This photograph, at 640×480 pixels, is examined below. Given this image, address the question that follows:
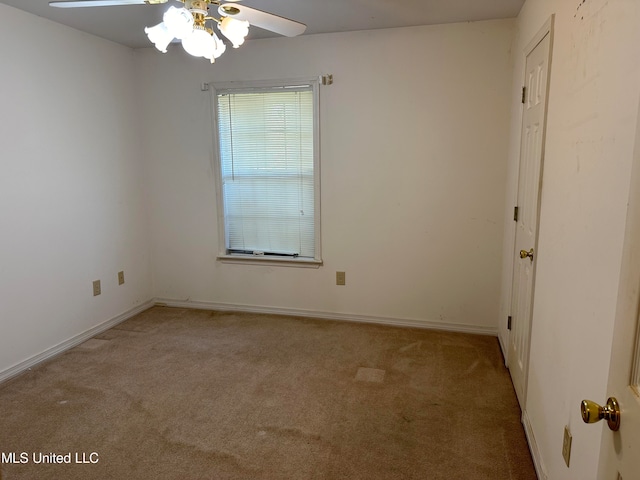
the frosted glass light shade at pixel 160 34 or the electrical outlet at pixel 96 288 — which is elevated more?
the frosted glass light shade at pixel 160 34

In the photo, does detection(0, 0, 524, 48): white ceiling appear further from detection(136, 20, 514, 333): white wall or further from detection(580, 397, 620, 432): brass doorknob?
detection(580, 397, 620, 432): brass doorknob

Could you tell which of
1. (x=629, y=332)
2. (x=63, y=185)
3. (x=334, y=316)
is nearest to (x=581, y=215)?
(x=629, y=332)

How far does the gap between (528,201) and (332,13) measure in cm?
178

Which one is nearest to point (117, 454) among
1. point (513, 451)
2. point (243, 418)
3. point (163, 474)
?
point (163, 474)

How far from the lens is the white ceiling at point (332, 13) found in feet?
8.93

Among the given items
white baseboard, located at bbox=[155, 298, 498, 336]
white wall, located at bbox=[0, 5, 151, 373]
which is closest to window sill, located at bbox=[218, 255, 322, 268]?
white baseboard, located at bbox=[155, 298, 498, 336]

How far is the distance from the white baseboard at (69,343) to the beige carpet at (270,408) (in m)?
0.07

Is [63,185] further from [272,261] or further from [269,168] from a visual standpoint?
[272,261]

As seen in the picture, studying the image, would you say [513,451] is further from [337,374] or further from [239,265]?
[239,265]

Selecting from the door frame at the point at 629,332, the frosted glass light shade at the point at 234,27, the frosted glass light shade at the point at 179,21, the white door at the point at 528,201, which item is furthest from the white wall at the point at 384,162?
the door frame at the point at 629,332

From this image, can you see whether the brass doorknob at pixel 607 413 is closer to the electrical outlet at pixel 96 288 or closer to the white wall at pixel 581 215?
the white wall at pixel 581 215

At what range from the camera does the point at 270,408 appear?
2451 millimetres

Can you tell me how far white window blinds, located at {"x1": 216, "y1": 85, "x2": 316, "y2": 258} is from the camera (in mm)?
3609

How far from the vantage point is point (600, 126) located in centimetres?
127
